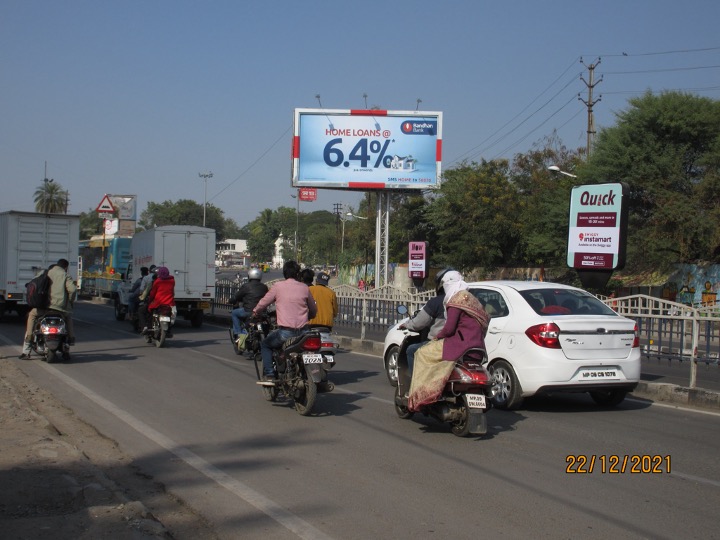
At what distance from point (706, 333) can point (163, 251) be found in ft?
56.0

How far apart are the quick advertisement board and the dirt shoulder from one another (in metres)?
10.5

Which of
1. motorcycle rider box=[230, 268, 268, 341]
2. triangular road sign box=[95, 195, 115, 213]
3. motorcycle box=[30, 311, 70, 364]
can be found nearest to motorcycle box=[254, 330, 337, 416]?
motorcycle rider box=[230, 268, 268, 341]

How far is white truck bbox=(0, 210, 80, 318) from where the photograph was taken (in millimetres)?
22266

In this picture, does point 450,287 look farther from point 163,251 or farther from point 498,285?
point 163,251

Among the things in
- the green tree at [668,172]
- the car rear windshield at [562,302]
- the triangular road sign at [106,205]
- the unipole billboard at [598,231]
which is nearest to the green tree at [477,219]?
the green tree at [668,172]

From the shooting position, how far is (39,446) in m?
7.21

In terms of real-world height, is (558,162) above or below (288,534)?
above

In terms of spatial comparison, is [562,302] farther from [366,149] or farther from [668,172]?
[668,172]

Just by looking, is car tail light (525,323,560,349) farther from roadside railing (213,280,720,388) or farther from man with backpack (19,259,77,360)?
man with backpack (19,259,77,360)

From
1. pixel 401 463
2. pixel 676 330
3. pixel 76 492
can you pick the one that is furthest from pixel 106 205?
pixel 76 492

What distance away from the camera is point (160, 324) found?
56.1 feet

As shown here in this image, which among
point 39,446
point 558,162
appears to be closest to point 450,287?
point 39,446

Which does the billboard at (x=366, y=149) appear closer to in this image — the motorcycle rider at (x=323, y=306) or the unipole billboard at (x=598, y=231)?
the unipole billboard at (x=598, y=231)
